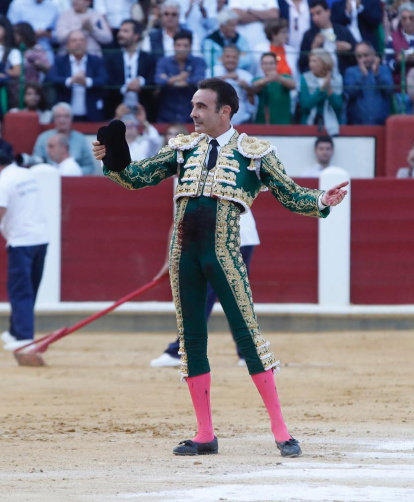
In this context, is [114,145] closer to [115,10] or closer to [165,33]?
[165,33]

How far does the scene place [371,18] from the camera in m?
11.1

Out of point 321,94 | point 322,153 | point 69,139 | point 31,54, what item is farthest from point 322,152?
point 31,54

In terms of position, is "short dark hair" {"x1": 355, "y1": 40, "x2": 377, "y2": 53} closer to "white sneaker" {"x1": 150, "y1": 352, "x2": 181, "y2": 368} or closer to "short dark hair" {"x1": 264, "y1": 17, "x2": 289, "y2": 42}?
"short dark hair" {"x1": 264, "y1": 17, "x2": 289, "y2": 42}

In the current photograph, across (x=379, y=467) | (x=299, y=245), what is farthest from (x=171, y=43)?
(x=379, y=467)

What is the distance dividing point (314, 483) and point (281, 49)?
284 inches

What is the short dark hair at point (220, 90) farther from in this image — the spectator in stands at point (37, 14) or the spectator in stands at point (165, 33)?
the spectator in stands at point (37, 14)

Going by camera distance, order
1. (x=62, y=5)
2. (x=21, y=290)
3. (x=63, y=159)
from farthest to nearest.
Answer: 1. (x=62, y=5)
2. (x=63, y=159)
3. (x=21, y=290)

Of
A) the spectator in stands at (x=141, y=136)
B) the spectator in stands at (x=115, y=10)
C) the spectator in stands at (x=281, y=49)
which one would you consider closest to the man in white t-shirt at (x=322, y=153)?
the spectator in stands at (x=281, y=49)

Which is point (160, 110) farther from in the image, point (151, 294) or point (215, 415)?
point (215, 415)

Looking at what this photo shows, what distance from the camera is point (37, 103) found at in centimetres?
1057

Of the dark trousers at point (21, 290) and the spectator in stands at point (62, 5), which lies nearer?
the dark trousers at point (21, 290)

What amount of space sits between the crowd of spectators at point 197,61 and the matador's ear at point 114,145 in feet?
18.6

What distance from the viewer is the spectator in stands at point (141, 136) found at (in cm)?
1002

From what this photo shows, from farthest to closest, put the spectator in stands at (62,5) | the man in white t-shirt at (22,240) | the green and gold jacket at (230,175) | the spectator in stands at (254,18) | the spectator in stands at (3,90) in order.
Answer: the spectator in stands at (62,5) < the spectator in stands at (254,18) < the spectator in stands at (3,90) < the man in white t-shirt at (22,240) < the green and gold jacket at (230,175)
